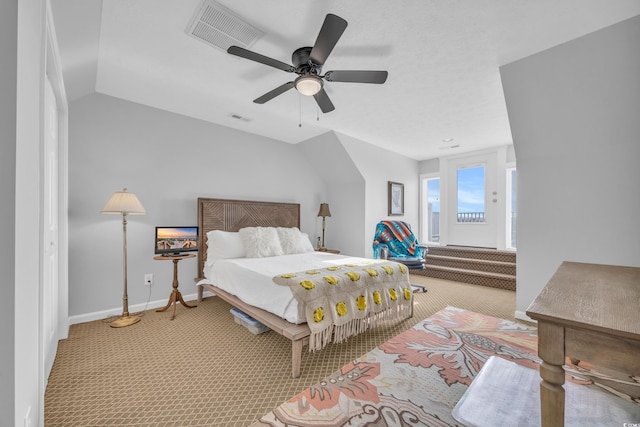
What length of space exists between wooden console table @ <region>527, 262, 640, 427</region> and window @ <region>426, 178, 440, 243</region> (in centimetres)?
550

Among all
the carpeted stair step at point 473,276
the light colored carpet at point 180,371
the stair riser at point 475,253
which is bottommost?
the light colored carpet at point 180,371

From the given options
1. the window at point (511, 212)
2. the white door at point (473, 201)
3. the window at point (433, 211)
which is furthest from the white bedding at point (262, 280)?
the window at point (433, 211)

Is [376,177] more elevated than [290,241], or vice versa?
[376,177]

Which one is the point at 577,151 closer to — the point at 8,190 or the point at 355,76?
the point at 355,76

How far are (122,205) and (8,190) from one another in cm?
219

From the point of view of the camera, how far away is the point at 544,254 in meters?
2.84

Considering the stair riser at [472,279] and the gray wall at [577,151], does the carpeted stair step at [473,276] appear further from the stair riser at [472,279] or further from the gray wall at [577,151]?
the gray wall at [577,151]

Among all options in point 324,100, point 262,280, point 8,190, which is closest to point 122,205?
point 262,280

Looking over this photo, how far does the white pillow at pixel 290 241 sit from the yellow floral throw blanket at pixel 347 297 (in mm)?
1438

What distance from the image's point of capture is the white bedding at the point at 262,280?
7.00ft

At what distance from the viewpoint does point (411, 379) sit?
6.16 feet

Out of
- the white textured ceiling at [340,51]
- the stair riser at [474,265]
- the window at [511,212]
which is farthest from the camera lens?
the window at [511,212]

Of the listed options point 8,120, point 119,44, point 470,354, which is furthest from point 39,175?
point 470,354

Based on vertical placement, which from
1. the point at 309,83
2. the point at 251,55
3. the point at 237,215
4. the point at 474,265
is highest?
the point at 251,55
